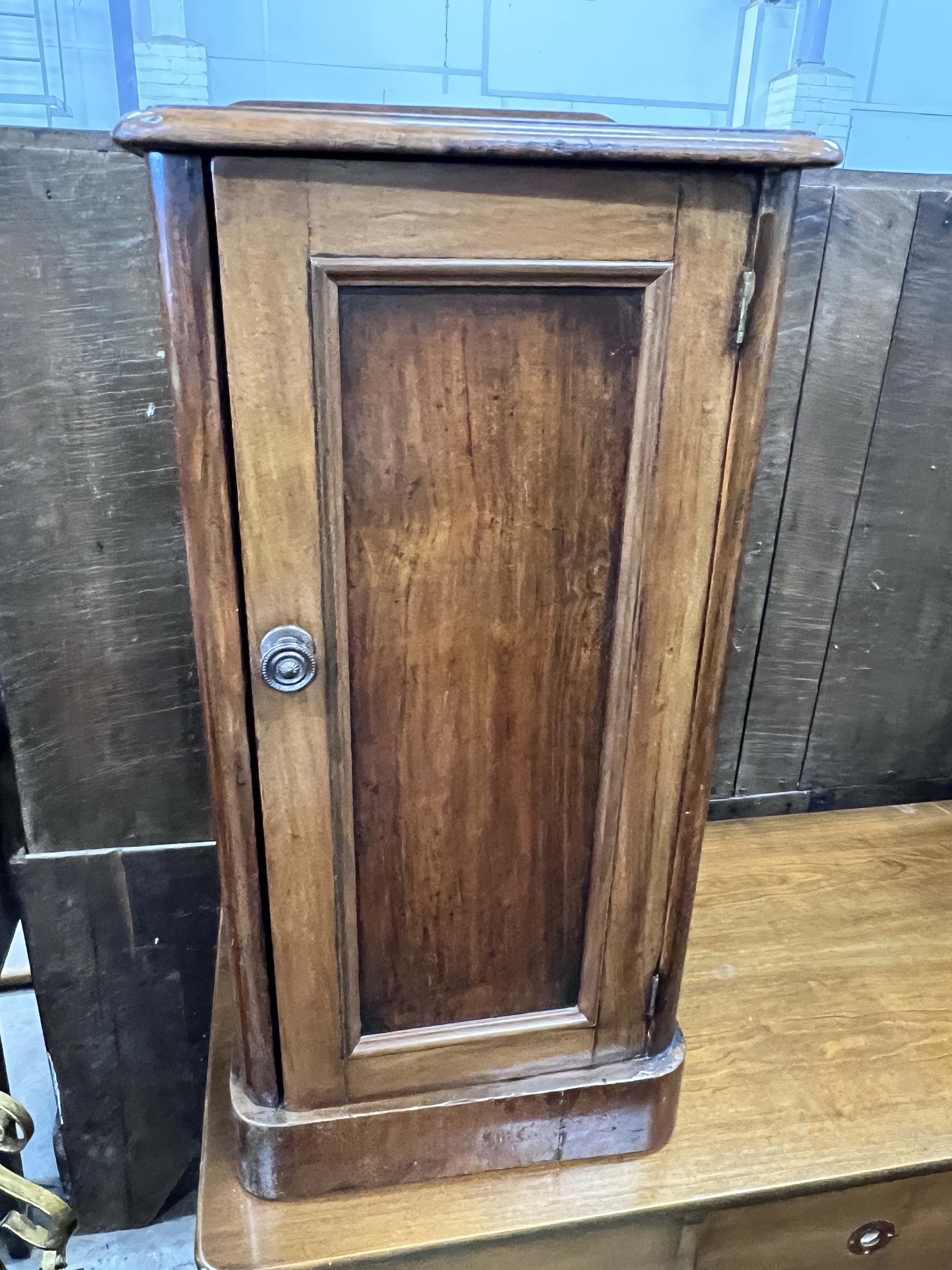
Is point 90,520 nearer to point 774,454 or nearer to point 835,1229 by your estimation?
point 774,454

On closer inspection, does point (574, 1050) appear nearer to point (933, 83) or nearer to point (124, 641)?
point (124, 641)

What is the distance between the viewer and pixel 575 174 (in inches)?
21.7

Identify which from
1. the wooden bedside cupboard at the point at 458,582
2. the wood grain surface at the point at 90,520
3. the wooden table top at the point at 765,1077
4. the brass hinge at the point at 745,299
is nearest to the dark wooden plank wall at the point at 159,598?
the wood grain surface at the point at 90,520

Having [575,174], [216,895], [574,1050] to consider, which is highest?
[575,174]

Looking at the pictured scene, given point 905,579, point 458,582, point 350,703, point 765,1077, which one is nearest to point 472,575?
point 458,582

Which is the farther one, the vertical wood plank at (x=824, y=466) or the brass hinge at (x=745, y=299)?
the vertical wood plank at (x=824, y=466)

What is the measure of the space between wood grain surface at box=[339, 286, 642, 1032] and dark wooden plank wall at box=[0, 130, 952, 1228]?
0.52 m

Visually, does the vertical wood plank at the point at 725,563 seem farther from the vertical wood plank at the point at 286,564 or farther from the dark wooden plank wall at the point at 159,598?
the dark wooden plank wall at the point at 159,598

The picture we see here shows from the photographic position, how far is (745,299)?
0.60 metres

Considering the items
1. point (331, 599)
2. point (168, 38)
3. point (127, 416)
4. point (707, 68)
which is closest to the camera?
point (331, 599)

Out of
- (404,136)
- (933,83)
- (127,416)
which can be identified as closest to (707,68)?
A: (933,83)

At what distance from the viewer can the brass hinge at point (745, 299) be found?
59 cm

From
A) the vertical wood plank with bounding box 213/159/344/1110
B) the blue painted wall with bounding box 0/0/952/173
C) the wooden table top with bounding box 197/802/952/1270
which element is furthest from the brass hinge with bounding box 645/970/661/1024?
the blue painted wall with bounding box 0/0/952/173

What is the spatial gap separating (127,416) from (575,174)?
65 centimetres
